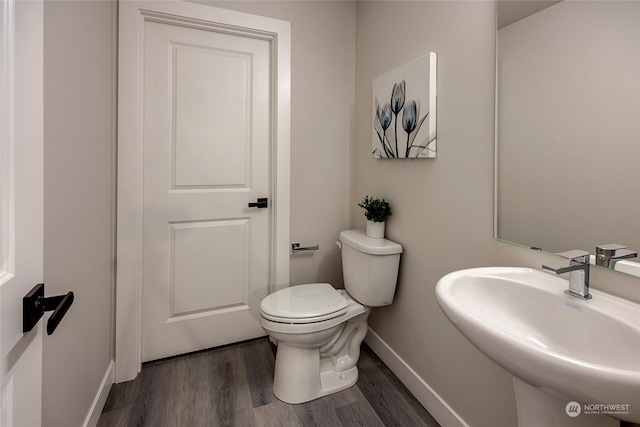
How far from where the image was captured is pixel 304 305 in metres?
1.62

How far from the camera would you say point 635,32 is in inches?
32.4

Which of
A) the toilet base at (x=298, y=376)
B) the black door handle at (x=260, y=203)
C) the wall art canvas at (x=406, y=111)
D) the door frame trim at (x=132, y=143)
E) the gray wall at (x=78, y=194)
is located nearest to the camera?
the gray wall at (x=78, y=194)

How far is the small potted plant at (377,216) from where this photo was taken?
71.2 inches

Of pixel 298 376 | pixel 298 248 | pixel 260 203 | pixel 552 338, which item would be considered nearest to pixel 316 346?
pixel 298 376

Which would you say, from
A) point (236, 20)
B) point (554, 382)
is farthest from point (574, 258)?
point (236, 20)

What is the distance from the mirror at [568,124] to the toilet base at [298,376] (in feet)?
3.45

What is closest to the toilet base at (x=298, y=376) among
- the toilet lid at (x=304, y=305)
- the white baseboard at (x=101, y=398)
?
the toilet lid at (x=304, y=305)

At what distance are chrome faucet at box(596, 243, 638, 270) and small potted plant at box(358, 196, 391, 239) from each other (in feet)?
3.34

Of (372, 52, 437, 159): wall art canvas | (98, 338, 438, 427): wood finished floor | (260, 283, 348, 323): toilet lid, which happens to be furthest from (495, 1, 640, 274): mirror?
(98, 338, 438, 427): wood finished floor

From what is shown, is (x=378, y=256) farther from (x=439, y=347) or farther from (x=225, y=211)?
(x=225, y=211)

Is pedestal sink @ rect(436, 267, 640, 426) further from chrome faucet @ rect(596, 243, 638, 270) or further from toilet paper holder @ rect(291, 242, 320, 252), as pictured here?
toilet paper holder @ rect(291, 242, 320, 252)

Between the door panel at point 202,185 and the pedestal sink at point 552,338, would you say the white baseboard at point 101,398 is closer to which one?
the door panel at point 202,185

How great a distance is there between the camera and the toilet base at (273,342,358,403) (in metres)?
1.60

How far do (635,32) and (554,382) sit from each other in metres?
0.89
